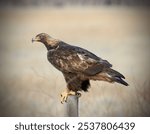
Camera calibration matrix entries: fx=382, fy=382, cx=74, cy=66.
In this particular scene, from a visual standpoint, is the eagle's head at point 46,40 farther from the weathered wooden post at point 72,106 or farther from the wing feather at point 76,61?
the weathered wooden post at point 72,106

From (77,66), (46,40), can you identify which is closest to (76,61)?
(77,66)

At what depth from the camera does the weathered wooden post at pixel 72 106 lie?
1.96 m

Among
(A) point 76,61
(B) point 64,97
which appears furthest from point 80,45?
(B) point 64,97

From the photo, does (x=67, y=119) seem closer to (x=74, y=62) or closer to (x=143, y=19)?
(x=74, y=62)

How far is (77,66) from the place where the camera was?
2.02 m

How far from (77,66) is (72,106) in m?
0.21

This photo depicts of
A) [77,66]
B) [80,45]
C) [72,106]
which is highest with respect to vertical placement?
[80,45]

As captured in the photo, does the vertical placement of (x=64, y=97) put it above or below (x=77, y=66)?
below

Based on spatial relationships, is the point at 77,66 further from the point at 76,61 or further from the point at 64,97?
the point at 64,97

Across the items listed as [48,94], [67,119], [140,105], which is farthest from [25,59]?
[140,105]

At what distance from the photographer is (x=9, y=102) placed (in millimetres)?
2037

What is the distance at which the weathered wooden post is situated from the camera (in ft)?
6.43

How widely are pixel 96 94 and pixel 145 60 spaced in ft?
1.04

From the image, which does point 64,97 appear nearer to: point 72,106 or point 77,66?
point 72,106
